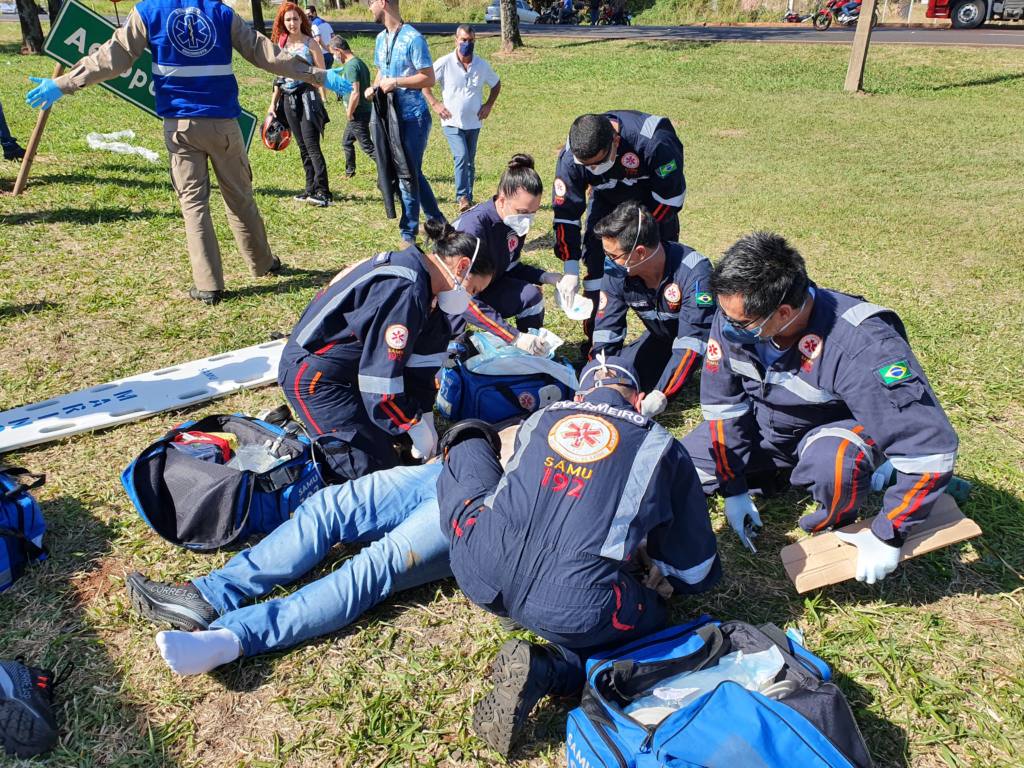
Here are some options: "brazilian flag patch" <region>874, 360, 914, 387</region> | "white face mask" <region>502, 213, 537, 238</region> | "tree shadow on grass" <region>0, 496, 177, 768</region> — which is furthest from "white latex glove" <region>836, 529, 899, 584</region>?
"white face mask" <region>502, 213, 537, 238</region>

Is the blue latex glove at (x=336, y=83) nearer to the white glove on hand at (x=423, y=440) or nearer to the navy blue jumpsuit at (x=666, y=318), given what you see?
the navy blue jumpsuit at (x=666, y=318)

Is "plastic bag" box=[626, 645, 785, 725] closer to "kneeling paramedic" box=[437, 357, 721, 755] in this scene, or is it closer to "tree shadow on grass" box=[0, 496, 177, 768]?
"kneeling paramedic" box=[437, 357, 721, 755]

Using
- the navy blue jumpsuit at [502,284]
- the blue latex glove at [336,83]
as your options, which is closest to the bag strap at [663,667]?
the navy blue jumpsuit at [502,284]

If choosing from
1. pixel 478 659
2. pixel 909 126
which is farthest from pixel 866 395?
pixel 909 126

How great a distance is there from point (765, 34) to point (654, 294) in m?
20.0

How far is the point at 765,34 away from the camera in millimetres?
20844

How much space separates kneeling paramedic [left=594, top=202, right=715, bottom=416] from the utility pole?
11.5 metres

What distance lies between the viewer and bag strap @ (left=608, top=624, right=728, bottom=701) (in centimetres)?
225

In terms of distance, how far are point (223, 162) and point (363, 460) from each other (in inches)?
113

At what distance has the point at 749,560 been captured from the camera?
3180 mm

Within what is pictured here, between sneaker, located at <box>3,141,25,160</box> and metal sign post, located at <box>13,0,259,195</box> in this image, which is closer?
metal sign post, located at <box>13,0,259,195</box>

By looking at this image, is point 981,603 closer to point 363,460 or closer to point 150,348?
point 363,460

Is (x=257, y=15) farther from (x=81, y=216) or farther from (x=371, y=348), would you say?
(x=371, y=348)

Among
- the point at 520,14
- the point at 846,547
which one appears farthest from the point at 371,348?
the point at 520,14
